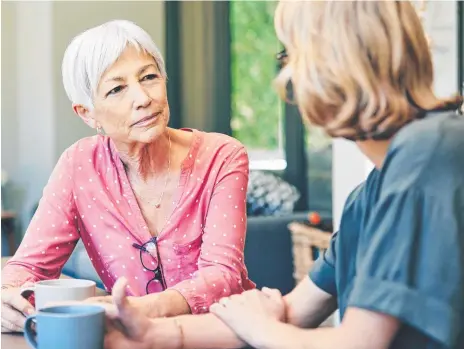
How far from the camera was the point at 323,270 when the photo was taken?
33.2 inches

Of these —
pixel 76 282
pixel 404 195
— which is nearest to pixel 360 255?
pixel 404 195

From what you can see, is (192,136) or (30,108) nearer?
(192,136)

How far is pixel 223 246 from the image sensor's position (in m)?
1.09

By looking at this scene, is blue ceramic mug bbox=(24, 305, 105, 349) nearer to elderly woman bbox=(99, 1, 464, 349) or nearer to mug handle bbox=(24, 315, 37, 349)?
mug handle bbox=(24, 315, 37, 349)

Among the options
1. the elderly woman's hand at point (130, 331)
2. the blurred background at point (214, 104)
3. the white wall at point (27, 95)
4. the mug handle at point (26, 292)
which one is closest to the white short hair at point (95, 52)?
the mug handle at point (26, 292)

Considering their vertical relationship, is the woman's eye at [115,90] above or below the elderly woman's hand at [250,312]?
above

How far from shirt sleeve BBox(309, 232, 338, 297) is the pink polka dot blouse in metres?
0.24

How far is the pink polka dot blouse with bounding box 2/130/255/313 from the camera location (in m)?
1.12

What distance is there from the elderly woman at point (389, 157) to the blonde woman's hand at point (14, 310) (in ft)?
1.27

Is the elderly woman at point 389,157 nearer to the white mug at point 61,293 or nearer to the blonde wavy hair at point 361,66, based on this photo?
the blonde wavy hair at point 361,66

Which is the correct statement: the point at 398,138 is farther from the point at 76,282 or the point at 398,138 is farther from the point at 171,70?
the point at 171,70

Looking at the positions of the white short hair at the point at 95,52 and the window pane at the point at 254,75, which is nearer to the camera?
the white short hair at the point at 95,52

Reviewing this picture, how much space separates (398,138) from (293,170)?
290 cm

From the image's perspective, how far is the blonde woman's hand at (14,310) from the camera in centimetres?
97
